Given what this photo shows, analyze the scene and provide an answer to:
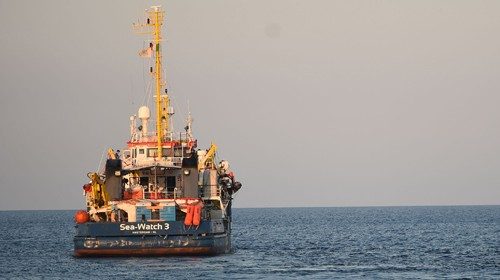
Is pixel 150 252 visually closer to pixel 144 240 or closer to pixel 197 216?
pixel 144 240

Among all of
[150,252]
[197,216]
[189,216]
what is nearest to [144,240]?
[150,252]

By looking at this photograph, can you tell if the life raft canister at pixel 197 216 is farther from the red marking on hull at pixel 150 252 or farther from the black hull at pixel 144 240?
the red marking on hull at pixel 150 252

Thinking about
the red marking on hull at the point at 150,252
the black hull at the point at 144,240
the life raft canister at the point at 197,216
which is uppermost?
the life raft canister at the point at 197,216

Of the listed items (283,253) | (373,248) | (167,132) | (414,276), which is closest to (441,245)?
(373,248)

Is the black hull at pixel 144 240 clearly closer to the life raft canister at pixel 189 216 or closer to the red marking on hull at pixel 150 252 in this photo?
the red marking on hull at pixel 150 252

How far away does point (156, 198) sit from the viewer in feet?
234

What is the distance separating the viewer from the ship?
6781 cm

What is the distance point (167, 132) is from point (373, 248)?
68.0ft

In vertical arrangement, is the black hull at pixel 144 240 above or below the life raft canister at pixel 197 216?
below

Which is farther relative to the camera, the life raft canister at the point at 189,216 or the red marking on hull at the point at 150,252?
the red marking on hull at the point at 150,252

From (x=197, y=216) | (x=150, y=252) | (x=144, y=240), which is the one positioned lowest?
(x=150, y=252)

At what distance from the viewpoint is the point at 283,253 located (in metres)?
81.4

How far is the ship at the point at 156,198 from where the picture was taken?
222 feet

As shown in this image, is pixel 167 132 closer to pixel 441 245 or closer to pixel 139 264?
pixel 139 264
